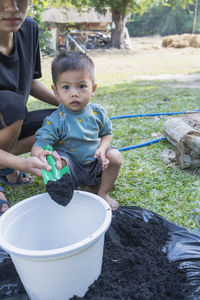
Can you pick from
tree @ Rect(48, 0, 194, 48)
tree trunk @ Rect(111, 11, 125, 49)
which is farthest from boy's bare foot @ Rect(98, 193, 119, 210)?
tree trunk @ Rect(111, 11, 125, 49)

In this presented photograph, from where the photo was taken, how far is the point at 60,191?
51.5 inches

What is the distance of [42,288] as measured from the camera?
1.13 metres

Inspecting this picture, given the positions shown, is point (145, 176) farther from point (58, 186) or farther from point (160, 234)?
point (58, 186)

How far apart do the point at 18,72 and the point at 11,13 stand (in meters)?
0.44

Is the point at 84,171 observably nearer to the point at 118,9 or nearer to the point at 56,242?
the point at 56,242

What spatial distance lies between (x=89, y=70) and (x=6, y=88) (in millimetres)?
569

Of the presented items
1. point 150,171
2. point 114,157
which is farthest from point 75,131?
point 150,171

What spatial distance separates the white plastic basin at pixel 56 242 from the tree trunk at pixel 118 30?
16.4 metres

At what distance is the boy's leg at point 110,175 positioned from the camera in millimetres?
1859

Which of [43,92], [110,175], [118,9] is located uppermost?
[118,9]

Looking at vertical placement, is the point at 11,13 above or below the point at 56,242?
above

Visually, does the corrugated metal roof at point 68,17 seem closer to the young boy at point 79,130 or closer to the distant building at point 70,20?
the distant building at point 70,20

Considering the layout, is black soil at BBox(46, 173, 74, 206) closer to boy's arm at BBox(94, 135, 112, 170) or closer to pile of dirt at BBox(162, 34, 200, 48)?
boy's arm at BBox(94, 135, 112, 170)

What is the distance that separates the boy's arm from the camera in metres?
1.74
